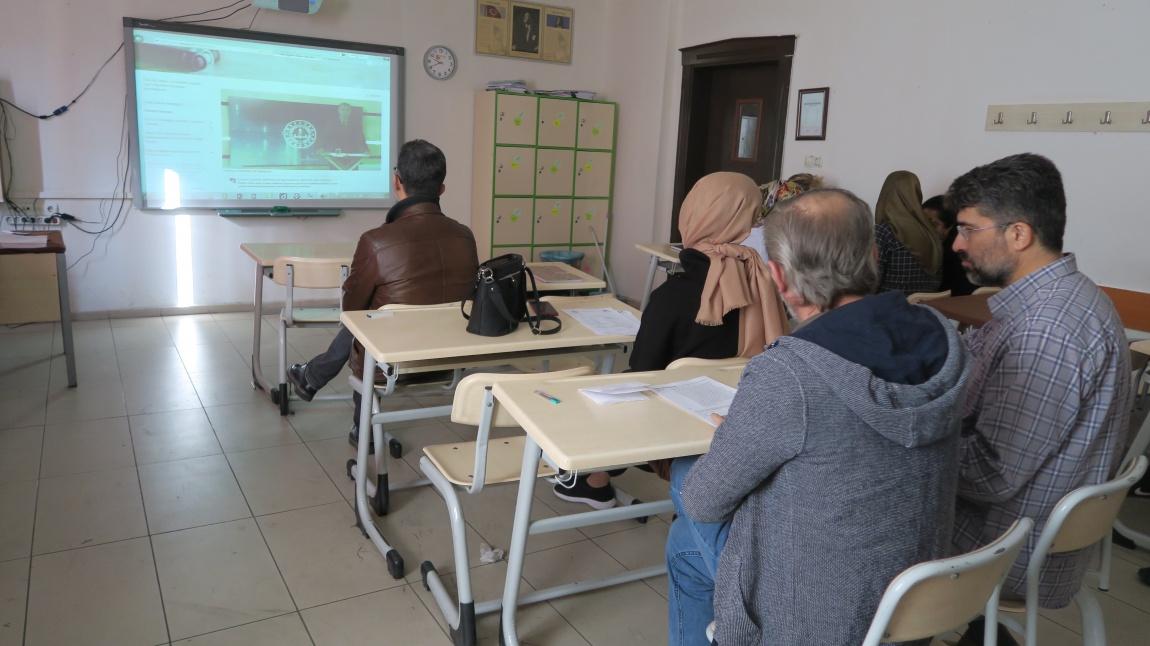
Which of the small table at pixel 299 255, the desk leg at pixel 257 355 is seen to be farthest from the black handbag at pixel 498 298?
the desk leg at pixel 257 355

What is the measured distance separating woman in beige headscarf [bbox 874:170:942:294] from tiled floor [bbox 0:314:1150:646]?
132 cm

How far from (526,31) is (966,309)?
14.1 ft

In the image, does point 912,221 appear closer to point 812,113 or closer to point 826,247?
point 812,113

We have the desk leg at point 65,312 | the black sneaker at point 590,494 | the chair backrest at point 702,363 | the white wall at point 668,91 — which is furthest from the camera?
the desk leg at point 65,312

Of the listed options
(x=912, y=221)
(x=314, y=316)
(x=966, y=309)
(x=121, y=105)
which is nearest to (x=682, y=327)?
(x=966, y=309)

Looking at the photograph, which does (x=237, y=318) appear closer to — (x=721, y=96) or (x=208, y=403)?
(x=208, y=403)

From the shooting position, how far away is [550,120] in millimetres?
6223

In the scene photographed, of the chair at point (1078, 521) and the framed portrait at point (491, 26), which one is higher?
the framed portrait at point (491, 26)

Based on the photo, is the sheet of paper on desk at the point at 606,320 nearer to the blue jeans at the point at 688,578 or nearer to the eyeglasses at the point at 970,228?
the blue jeans at the point at 688,578

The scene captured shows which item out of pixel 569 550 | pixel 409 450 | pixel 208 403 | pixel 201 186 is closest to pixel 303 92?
Answer: pixel 201 186

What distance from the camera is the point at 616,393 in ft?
5.89

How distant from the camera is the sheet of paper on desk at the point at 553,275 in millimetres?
3424

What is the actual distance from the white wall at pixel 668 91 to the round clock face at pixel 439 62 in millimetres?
73

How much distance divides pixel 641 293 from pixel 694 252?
175 inches
